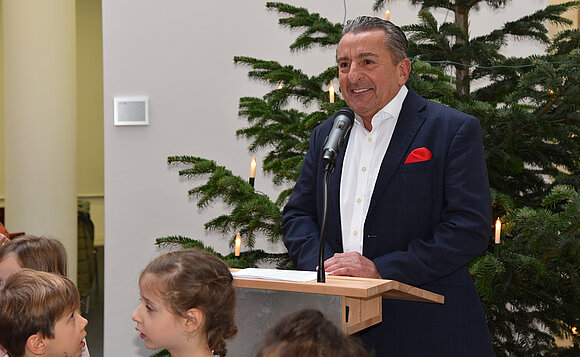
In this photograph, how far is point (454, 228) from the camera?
72.3 inches

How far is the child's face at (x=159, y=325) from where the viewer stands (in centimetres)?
169

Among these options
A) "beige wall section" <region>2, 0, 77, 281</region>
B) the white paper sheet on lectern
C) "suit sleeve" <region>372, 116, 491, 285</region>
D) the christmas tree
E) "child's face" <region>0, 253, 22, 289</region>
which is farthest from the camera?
"beige wall section" <region>2, 0, 77, 281</region>

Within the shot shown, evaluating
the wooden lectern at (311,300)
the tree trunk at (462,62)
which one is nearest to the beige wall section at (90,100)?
the tree trunk at (462,62)

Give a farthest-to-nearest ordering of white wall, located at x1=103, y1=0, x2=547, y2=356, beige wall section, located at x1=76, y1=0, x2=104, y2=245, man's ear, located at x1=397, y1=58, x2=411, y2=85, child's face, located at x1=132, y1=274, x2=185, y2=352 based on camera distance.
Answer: beige wall section, located at x1=76, y1=0, x2=104, y2=245 → white wall, located at x1=103, y1=0, x2=547, y2=356 → man's ear, located at x1=397, y1=58, x2=411, y2=85 → child's face, located at x1=132, y1=274, x2=185, y2=352

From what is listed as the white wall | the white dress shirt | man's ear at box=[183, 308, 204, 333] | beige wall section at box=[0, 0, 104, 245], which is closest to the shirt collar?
the white dress shirt

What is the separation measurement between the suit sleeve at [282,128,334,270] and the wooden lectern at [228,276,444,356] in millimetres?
375

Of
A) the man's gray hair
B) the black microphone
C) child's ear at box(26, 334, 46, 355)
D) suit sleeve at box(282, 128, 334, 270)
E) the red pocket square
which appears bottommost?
child's ear at box(26, 334, 46, 355)

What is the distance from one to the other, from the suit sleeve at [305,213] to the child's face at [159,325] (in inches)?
17.7

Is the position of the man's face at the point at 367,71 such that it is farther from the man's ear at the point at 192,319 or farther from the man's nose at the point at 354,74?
the man's ear at the point at 192,319

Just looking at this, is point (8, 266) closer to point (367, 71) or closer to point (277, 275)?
point (277, 275)

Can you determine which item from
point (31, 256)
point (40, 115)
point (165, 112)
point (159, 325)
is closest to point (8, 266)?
point (31, 256)

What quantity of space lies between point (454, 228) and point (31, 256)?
1568mm

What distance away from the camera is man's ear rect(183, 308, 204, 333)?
171 centimetres

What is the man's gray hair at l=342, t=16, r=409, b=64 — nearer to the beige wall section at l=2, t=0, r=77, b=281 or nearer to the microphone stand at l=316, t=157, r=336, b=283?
the microphone stand at l=316, t=157, r=336, b=283
